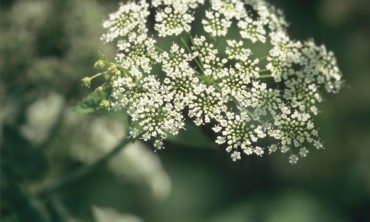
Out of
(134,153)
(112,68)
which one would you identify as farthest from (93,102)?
(134,153)

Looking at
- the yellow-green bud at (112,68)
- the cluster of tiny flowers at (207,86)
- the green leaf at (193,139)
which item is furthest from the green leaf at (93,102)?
the green leaf at (193,139)

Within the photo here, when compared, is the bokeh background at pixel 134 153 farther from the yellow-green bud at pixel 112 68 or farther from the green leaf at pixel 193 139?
the yellow-green bud at pixel 112 68

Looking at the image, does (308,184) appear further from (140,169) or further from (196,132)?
(196,132)

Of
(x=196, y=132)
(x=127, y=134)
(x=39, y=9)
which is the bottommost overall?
(x=127, y=134)

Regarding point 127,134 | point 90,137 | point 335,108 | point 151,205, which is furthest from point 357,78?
point 127,134

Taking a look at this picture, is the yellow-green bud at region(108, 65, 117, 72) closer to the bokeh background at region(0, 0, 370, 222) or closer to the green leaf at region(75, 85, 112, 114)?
the green leaf at region(75, 85, 112, 114)

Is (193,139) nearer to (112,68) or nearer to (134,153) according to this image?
(112,68)

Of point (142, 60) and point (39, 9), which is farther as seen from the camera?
point (39, 9)
